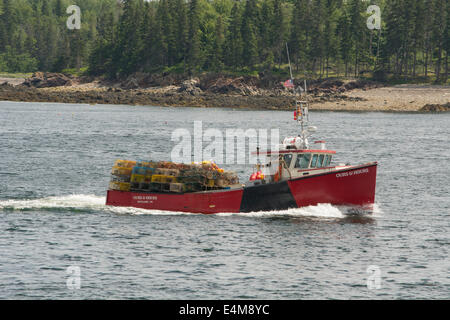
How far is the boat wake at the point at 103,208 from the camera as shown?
34188 mm

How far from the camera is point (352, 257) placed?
2817 centimetres

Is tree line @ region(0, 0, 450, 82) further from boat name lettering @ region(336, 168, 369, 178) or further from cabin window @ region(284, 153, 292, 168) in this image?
cabin window @ region(284, 153, 292, 168)

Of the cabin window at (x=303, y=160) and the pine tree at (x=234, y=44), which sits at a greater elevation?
the pine tree at (x=234, y=44)

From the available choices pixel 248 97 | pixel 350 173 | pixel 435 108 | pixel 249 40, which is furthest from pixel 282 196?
pixel 249 40

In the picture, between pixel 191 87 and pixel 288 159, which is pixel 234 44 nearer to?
pixel 191 87

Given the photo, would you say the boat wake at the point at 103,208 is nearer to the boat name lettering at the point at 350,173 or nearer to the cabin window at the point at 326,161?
the boat name lettering at the point at 350,173

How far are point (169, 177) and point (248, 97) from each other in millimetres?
122308

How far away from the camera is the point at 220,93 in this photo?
162 meters

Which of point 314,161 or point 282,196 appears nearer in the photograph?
point 282,196

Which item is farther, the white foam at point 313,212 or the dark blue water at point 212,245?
the white foam at point 313,212

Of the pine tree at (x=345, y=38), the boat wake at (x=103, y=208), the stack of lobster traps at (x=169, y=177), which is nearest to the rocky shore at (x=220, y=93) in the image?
the pine tree at (x=345, y=38)

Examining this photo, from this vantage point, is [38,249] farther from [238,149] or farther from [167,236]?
[238,149]

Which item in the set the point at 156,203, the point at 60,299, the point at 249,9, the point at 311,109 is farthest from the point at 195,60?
the point at 60,299

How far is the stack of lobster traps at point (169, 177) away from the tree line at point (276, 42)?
4917 inches
